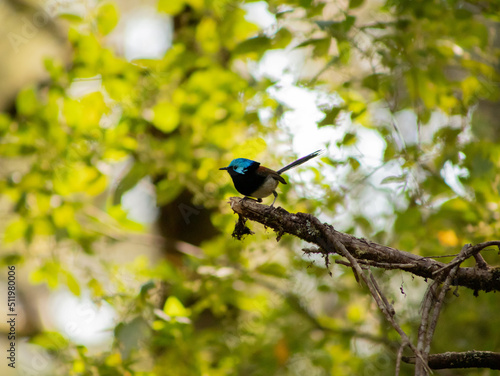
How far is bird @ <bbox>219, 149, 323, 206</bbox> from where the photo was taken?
3.84 meters

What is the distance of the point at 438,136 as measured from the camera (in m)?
4.10

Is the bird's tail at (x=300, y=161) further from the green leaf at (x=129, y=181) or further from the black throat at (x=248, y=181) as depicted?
the green leaf at (x=129, y=181)

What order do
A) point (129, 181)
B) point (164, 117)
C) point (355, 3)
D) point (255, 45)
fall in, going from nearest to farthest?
point (355, 3)
point (255, 45)
point (129, 181)
point (164, 117)

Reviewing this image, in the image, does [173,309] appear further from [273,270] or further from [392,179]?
[392,179]

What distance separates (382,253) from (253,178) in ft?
6.06

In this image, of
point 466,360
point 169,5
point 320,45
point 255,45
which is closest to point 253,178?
point 255,45

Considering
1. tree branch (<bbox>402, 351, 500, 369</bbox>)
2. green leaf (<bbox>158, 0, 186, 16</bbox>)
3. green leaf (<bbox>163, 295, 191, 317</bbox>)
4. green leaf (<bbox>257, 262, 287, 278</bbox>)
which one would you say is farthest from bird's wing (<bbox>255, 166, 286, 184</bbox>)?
tree branch (<bbox>402, 351, 500, 369</bbox>)

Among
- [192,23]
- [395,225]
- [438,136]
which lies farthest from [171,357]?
[192,23]

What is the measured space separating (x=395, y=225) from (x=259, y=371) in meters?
2.14

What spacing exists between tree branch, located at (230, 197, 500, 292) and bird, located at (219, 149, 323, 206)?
134cm

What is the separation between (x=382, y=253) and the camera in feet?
7.11

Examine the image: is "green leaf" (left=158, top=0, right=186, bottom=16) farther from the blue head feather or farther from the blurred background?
the blue head feather

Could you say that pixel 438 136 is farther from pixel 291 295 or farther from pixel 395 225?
pixel 291 295

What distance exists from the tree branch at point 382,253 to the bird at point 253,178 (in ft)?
4.40
